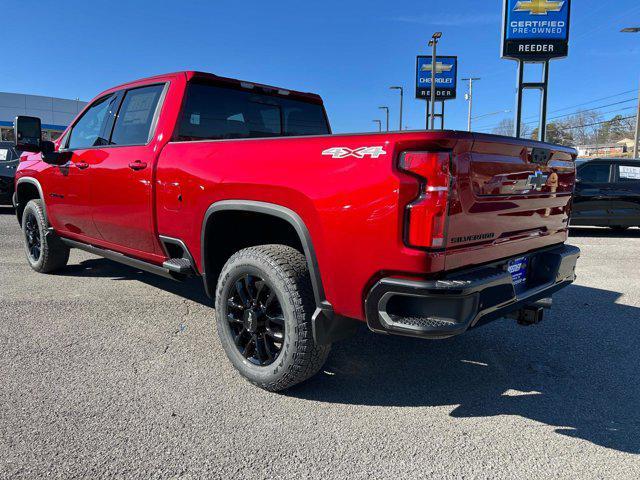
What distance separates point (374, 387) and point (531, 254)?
1.26m

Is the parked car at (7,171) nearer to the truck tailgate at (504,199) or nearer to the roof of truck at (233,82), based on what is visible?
the roof of truck at (233,82)

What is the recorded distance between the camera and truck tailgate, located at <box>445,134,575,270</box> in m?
2.36

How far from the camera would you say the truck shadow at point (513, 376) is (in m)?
2.84

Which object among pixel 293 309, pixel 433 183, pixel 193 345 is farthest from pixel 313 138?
pixel 193 345

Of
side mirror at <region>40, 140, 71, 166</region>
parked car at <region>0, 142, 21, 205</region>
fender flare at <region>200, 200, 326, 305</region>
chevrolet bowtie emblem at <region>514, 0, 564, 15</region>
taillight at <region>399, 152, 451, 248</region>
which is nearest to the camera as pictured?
taillight at <region>399, 152, 451, 248</region>

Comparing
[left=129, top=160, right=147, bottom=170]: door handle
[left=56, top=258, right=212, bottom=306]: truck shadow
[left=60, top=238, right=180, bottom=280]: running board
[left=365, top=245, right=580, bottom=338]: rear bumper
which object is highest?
[left=129, top=160, right=147, bottom=170]: door handle

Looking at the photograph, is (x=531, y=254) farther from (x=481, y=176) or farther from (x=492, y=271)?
(x=481, y=176)

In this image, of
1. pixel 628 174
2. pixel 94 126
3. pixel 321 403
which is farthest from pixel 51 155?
pixel 628 174

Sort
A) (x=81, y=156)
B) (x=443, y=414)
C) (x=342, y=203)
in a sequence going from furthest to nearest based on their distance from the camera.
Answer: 1. (x=81, y=156)
2. (x=443, y=414)
3. (x=342, y=203)

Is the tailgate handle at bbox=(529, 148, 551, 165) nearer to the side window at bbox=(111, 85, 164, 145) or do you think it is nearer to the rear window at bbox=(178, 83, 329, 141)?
the rear window at bbox=(178, 83, 329, 141)

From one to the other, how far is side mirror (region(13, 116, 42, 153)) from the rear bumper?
4050 millimetres

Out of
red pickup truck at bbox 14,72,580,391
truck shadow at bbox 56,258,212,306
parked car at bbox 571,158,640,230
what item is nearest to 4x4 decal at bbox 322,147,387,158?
red pickup truck at bbox 14,72,580,391

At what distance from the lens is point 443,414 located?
2.83 m

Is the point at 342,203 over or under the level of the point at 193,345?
over
